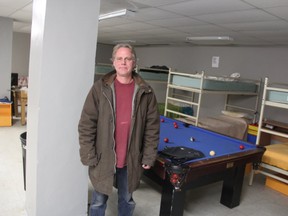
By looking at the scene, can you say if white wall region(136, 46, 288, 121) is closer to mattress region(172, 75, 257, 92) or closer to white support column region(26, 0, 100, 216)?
mattress region(172, 75, 257, 92)

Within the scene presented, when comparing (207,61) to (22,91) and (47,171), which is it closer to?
(22,91)

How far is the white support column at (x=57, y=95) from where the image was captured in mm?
1931

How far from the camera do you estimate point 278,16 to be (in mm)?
2941

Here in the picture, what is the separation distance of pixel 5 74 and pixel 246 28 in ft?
15.3

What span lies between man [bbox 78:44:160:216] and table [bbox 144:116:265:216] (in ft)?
1.00

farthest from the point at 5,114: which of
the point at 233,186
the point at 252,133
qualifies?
the point at 252,133

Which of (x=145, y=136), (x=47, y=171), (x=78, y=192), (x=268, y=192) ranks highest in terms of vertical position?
(x=145, y=136)

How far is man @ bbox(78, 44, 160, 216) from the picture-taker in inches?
71.3

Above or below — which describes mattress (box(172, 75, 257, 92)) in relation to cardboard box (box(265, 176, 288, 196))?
above

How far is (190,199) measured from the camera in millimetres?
3066

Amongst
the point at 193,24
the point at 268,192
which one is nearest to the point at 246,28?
the point at 193,24

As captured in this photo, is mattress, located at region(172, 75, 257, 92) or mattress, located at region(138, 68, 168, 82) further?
mattress, located at region(138, 68, 168, 82)

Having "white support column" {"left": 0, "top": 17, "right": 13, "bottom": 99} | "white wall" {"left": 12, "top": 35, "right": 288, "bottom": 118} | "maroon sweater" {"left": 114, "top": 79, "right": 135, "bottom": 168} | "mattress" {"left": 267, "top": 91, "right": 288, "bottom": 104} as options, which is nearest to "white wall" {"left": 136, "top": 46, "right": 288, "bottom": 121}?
"white wall" {"left": 12, "top": 35, "right": 288, "bottom": 118}

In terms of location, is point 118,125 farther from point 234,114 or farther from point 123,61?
point 234,114
